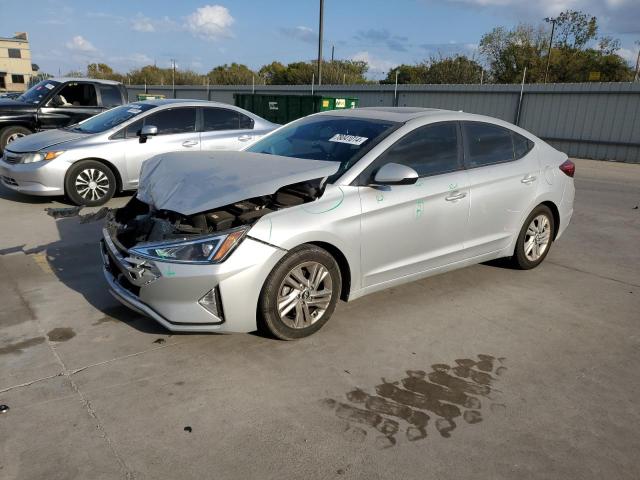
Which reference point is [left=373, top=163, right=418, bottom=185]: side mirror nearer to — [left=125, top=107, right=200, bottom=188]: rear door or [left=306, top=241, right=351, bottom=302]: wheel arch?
[left=306, top=241, right=351, bottom=302]: wheel arch

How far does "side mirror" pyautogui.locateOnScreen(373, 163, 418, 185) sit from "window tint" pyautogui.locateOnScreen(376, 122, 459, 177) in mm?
200

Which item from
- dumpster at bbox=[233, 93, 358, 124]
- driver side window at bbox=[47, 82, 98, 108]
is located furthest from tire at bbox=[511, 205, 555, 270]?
dumpster at bbox=[233, 93, 358, 124]

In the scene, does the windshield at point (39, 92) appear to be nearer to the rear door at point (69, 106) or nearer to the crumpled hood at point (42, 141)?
the rear door at point (69, 106)

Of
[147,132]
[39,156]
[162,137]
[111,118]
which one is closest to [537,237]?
[147,132]

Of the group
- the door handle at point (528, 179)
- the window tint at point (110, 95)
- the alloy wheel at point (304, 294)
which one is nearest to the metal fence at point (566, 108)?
the window tint at point (110, 95)

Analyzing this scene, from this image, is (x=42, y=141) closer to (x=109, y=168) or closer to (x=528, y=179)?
(x=109, y=168)

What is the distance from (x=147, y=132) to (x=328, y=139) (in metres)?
4.02

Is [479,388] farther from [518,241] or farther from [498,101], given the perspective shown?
[498,101]

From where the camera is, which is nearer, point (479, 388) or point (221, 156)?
point (479, 388)

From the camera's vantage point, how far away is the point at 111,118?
8164 millimetres

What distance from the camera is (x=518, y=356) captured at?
12.1 feet

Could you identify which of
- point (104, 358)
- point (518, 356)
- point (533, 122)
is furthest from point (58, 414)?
point (533, 122)

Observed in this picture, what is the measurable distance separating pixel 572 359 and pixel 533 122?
737 inches

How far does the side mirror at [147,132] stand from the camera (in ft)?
24.7
